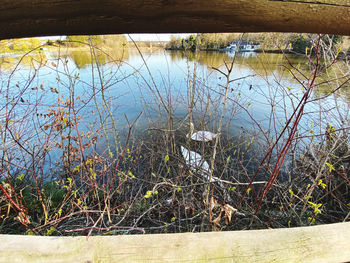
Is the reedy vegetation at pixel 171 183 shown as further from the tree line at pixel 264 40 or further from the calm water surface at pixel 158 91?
the tree line at pixel 264 40

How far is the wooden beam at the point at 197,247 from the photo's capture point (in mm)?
634

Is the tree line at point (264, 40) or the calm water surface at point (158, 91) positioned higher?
the tree line at point (264, 40)

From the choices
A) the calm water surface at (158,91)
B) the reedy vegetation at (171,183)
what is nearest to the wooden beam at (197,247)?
the reedy vegetation at (171,183)

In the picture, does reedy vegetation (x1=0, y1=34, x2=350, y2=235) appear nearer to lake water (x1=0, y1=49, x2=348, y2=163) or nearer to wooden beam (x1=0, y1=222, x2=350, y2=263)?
lake water (x1=0, y1=49, x2=348, y2=163)

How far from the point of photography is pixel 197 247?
673mm

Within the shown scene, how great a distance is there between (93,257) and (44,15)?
771 millimetres

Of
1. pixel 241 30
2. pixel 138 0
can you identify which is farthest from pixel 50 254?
pixel 241 30

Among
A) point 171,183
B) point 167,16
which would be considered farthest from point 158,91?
point 167,16

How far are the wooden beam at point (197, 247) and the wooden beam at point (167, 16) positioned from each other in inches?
27.1

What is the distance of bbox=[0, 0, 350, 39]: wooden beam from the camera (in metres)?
0.43

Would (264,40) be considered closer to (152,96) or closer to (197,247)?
(152,96)

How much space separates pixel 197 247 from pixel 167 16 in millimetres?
777

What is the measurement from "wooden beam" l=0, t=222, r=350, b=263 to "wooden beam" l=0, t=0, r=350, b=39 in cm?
69

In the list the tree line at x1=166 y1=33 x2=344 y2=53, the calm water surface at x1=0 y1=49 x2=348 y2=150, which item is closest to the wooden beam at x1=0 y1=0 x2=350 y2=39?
the calm water surface at x1=0 y1=49 x2=348 y2=150
